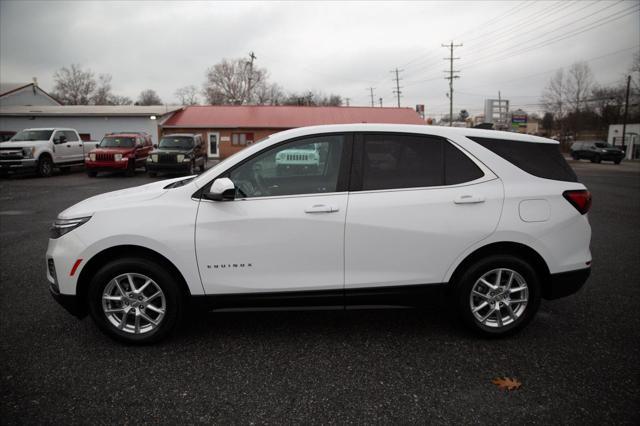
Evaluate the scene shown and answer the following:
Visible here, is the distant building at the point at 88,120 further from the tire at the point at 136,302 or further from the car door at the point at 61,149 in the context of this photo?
the tire at the point at 136,302

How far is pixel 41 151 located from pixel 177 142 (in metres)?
5.80

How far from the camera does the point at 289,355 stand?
324 centimetres

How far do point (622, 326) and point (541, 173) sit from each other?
1616 millimetres

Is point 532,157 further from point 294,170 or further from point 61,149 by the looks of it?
point 61,149

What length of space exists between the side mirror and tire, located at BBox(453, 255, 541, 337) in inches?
76.7

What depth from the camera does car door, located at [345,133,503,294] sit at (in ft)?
10.5

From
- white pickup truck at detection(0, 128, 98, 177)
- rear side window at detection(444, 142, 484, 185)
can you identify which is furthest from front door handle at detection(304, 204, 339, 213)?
white pickup truck at detection(0, 128, 98, 177)

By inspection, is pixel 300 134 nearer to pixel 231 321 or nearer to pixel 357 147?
pixel 357 147

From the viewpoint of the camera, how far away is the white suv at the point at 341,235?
3158 millimetres

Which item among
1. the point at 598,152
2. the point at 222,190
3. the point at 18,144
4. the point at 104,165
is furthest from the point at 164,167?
the point at 598,152

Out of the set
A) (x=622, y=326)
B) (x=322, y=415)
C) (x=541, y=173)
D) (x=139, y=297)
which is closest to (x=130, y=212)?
(x=139, y=297)

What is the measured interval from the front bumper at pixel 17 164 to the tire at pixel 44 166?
0.34 meters

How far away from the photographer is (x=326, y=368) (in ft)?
10.0

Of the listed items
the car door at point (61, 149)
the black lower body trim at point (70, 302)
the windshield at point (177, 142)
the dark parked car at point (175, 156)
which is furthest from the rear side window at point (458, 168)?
the car door at point (61, 149)
